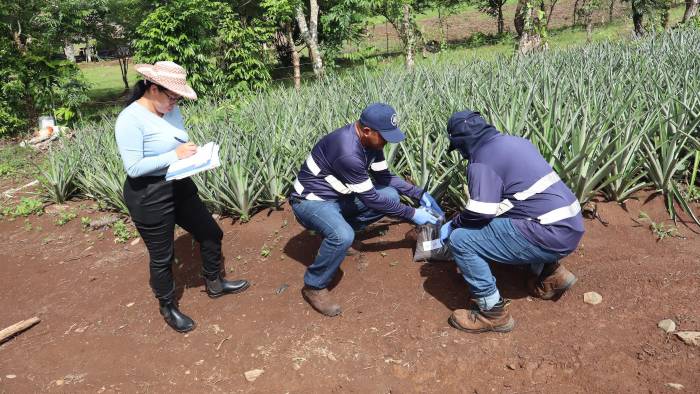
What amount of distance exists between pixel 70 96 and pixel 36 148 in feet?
3.85

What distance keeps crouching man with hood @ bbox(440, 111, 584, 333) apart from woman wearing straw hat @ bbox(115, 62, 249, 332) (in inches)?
55.7

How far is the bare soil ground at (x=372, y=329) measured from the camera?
2289 millimetres

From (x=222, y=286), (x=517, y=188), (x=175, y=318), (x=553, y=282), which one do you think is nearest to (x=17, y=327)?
(x=175, y=318)

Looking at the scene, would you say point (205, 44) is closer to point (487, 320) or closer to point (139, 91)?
point (139, 91)

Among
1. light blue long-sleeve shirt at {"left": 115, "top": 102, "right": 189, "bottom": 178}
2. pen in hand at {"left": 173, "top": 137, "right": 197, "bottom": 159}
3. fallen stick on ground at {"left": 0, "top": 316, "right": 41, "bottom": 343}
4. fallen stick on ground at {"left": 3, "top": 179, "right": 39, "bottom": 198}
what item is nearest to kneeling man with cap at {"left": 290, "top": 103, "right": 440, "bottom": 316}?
pen in hand at {"left": 173, "top": 137, "right": 197, "bottom": 159}

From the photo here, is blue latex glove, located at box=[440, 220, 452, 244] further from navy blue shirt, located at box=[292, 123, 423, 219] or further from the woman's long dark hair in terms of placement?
the woman's long dark hair

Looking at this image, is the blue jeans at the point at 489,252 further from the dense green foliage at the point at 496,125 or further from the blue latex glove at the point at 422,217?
the dense green foliage at the point at 496,125

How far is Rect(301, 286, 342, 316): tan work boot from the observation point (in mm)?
2809

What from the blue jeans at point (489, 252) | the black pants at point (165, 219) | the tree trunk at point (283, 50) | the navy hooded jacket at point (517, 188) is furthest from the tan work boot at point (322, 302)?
the tree trunk at point (283, 50)

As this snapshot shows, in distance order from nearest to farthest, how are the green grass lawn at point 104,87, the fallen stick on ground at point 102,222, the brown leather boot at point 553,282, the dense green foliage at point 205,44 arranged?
the brown leather boot at point 553,282, the fallen stick on ground at point 102,222, the dense green foliage at point 205,44, the green grass lawn at point 104,87

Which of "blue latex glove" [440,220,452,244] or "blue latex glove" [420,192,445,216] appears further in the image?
"blue latex glove" [420,192,445,216]

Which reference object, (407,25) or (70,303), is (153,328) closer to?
(70,303)

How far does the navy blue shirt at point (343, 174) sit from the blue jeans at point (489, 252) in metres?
0.43

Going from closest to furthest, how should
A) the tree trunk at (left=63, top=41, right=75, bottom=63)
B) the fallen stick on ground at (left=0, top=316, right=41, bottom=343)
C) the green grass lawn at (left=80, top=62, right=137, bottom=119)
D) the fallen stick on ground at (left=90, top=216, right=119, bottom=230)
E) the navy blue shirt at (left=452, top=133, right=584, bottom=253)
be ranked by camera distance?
1. the navy blue shirt at (left=452, top=133, right=584, bottom=253)
2. the fallen stick on ground at (left=0, top=316, right=41, bottom=343)
3. the fallen stick on ground at (left=90, top=216, right=119, bottom=230)
4. the tree trunk at (left=63, top=41, right=75, bottom=63)
5. the green grass lawn at (left=80, top=62, right=137, bottom=119)
